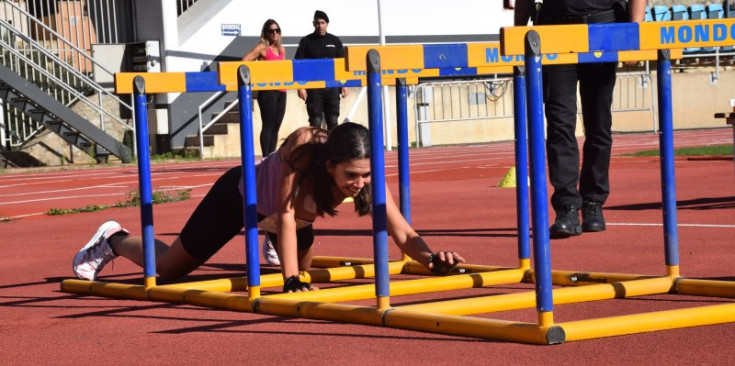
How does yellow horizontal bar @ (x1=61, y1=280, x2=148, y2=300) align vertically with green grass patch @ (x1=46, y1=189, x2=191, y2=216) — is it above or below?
below

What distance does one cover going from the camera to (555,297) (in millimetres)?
5172

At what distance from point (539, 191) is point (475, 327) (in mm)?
544

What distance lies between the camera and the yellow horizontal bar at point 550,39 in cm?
421

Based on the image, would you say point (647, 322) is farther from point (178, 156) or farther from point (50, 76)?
point (178, 156)

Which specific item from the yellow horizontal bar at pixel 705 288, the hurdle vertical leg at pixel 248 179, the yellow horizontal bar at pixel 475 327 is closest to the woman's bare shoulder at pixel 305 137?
the hurdle vertical leg at pixel 248 179

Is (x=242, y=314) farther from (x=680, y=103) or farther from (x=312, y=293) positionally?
(x=680, y=103)

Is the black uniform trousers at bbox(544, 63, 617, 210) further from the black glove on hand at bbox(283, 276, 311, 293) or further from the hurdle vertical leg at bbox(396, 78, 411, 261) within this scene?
the black glove on hand at bbox(283, 276, 311, 293)

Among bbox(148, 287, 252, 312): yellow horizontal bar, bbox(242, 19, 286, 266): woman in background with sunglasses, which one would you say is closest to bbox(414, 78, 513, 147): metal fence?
bbox(242, 19, 286, 266): woman in background with sunglasses

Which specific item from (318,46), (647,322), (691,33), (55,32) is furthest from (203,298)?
(55,32)

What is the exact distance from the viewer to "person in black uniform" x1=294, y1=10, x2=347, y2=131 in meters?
14.9

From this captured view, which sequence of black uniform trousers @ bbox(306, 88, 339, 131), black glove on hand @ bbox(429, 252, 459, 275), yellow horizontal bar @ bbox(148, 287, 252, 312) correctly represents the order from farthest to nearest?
black uniform trousers @ bbox(306, 88, 339, 131) < yellow horizontal bar @ bbox(148, 287, 252, 312) < black glove on hand @ bbox(429, 252, 459, 275)

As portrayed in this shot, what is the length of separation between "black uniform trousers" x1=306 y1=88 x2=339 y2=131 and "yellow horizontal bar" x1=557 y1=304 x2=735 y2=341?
34.0 ft

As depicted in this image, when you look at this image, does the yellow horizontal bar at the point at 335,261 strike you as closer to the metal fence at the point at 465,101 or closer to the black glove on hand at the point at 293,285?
the black glove on hand at the point at 293,285

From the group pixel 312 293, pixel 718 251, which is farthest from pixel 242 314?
pixel 718 251
